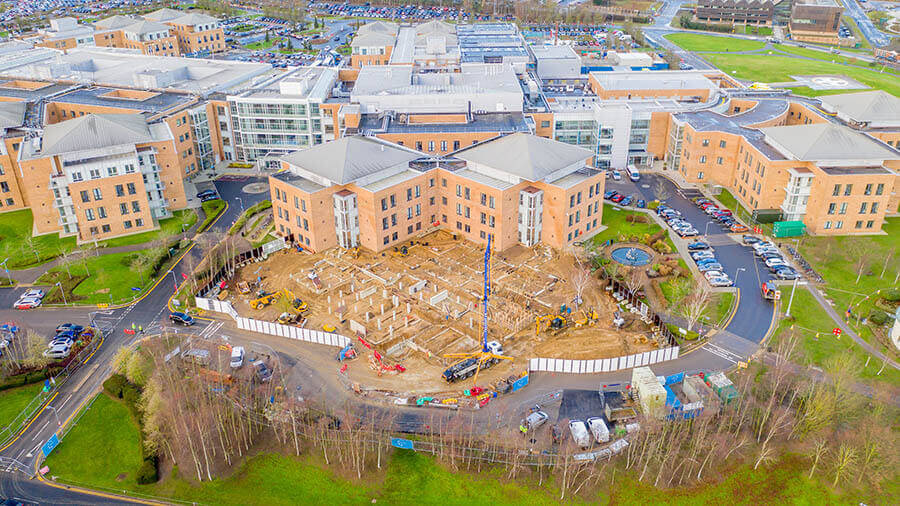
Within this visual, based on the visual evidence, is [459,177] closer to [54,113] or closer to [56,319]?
[56,319]

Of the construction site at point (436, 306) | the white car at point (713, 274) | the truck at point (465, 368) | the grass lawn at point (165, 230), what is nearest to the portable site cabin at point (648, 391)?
the construction site at point (436, 306)

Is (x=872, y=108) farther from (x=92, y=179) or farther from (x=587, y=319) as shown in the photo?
(x=92, y=179)

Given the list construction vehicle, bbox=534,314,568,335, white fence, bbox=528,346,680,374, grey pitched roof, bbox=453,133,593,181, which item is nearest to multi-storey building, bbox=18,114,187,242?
grey pitched roof, bbox=453,133,593,181

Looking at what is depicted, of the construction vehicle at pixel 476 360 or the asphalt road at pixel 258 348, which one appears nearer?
the asphalt road at pixel 258 348

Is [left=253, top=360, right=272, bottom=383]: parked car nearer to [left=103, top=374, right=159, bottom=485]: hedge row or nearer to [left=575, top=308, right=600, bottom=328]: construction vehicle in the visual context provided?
[left=103, top=374, right=159, bottom=485]: hedge row

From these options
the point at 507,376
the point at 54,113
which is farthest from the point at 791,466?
the point at 54,113

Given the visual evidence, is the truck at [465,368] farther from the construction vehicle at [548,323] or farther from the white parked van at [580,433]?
the white parked van at [580,433]

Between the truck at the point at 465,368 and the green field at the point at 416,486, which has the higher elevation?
the truck at the point at 465,368
